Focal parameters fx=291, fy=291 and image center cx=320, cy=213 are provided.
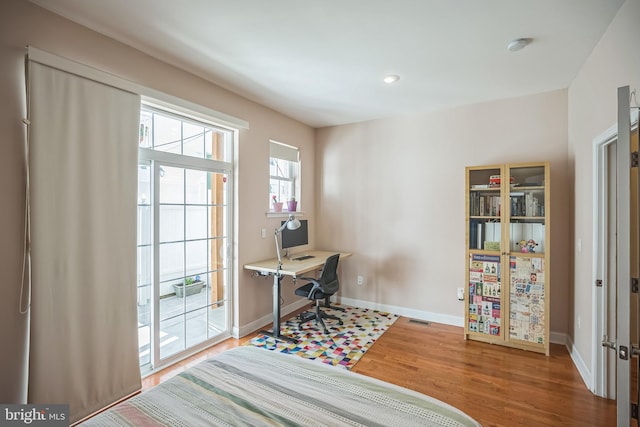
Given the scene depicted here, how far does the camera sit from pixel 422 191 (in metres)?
3.83

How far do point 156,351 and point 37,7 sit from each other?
8.71 ft

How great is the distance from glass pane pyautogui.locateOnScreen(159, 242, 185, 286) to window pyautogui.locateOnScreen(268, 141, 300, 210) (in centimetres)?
133

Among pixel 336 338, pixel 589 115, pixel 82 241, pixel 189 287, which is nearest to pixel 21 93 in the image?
pixel 82 241

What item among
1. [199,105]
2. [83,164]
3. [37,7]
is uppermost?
[37,7]

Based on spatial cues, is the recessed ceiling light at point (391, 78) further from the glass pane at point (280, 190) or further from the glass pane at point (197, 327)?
the glass pane at point (197, 327)

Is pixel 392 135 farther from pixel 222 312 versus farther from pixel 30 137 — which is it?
pixel 30 137

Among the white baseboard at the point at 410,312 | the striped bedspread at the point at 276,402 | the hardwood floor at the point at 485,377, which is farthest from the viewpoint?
the white baseboard at the point at 410,312

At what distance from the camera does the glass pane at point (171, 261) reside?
266 cm

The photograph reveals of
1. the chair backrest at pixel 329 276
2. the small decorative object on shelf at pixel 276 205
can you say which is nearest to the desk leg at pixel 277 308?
the chair backrest at pixel 329 276

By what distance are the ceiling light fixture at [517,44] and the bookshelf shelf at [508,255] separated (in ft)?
3.99

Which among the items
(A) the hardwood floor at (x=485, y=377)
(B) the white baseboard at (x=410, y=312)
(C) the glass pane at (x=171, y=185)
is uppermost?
(C) the glass pane at (x=171, y=185)

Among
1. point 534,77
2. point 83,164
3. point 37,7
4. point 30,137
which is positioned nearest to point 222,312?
point 83,164

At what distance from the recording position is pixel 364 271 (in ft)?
14.0

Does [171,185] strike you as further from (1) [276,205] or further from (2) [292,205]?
(2) [292,205]
